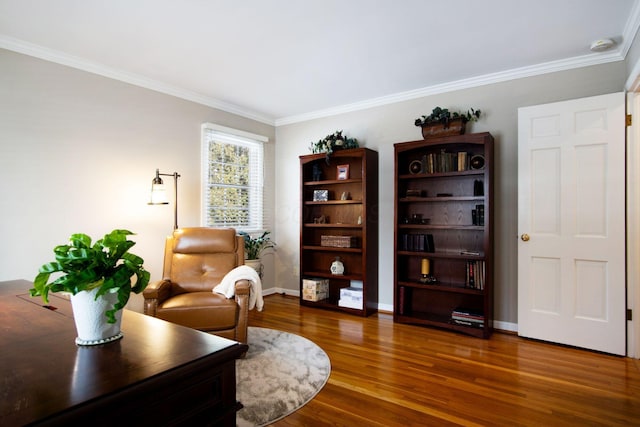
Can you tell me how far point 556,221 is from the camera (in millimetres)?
3230

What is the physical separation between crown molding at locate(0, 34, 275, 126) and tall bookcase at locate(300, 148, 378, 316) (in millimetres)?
1288

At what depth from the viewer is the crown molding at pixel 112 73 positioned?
116 inches

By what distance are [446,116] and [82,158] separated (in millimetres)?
3648

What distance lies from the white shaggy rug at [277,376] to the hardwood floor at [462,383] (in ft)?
0.28

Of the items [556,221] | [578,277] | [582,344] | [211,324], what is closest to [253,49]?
[211,324]

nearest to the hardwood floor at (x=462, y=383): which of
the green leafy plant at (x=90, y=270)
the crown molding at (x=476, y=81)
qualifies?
the green leafy plant at (x=90, y=270)

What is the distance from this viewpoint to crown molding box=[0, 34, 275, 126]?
2959 mm

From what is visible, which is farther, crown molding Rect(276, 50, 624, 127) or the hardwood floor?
crown molding Rect(276, 50, 624, 127)

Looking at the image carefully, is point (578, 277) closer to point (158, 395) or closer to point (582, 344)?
point (582, 344)

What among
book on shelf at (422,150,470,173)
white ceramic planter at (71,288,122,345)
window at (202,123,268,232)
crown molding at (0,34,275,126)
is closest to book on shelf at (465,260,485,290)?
book on shelf at (422,150,470,173)

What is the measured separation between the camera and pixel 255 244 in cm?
474

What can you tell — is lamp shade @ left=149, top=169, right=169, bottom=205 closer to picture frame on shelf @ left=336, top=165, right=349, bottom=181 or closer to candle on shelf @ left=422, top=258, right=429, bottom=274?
picture frame on shelf @ left=336, top=165, right=349, bottom=181

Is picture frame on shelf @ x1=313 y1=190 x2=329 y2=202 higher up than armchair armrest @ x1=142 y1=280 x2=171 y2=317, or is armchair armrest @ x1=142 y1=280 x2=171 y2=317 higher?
picture frame on shelf @ x1=313 y1=190 x2=329 y2=202

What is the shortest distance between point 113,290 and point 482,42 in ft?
10.6
